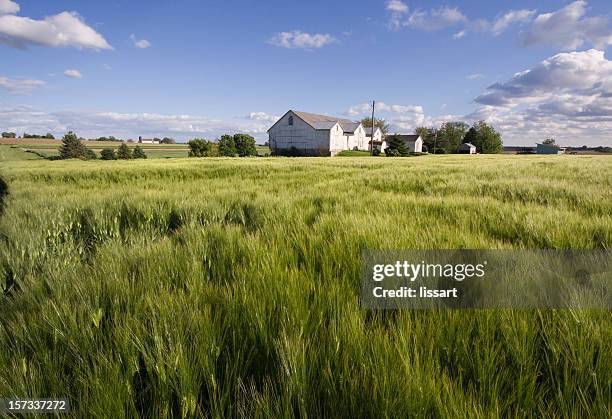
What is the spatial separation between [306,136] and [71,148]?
41504 millimetres

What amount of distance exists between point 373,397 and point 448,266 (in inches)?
41.3

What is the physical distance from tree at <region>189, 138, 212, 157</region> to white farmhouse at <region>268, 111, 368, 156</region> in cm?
1381

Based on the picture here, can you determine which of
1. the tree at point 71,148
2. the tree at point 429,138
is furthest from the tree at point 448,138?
the tree at point 71,148

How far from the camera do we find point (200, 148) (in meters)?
50.4

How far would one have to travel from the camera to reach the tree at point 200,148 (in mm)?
49438

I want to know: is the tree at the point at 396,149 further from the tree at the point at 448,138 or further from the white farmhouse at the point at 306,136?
the tree at the point at 448,138

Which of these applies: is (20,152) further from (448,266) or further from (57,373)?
(448,266)

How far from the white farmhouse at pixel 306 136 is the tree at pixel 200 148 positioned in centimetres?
1381

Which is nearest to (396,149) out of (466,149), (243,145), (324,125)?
(324,125)

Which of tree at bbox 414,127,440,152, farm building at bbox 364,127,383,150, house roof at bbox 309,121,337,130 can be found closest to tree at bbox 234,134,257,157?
house roof at bbox 309,121,337,130

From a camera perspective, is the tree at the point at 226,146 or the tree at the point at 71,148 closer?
the tree at the point at 71,148

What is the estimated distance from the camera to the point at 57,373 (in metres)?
0.87

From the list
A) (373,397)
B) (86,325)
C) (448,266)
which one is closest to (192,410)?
(373,397)

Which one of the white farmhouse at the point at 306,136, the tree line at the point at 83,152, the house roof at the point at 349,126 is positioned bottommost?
the tree line at the point at 83,152
